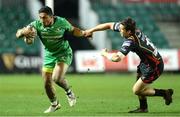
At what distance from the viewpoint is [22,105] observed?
1730 centimetres

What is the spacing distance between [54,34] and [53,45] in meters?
0.30

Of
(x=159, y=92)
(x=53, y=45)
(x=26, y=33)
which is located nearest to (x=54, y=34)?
(x=53, y=45)

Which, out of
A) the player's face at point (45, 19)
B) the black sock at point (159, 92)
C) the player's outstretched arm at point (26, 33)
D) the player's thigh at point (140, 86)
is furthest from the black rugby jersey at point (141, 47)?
the player's outstretched arm at point (26, 33)

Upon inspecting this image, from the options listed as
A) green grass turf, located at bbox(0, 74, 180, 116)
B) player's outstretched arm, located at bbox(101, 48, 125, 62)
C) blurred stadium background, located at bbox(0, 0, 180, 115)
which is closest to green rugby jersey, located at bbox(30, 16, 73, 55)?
green grass turf, located at bbox(0, 74, 180, 116)

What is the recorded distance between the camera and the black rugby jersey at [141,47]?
1448 centimetres

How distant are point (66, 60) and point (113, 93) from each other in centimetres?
656

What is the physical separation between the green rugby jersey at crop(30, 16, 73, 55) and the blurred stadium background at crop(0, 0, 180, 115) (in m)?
17.0

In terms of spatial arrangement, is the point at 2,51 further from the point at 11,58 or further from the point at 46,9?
the point at 46,9

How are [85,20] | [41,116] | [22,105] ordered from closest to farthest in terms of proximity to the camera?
[41,116], [22,105], [85,20]

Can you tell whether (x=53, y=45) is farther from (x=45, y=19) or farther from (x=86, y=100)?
(x=86, y=100)

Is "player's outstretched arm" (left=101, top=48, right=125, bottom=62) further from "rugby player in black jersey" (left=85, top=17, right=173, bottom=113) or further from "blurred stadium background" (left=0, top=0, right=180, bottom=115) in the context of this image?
"blurred stadium background" (left=0, top=0, right=180, bottom=115)

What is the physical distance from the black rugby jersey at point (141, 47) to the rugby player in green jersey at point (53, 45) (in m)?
1.24

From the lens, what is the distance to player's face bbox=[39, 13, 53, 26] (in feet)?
48.9

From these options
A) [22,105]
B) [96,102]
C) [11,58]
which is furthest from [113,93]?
[11,58]
